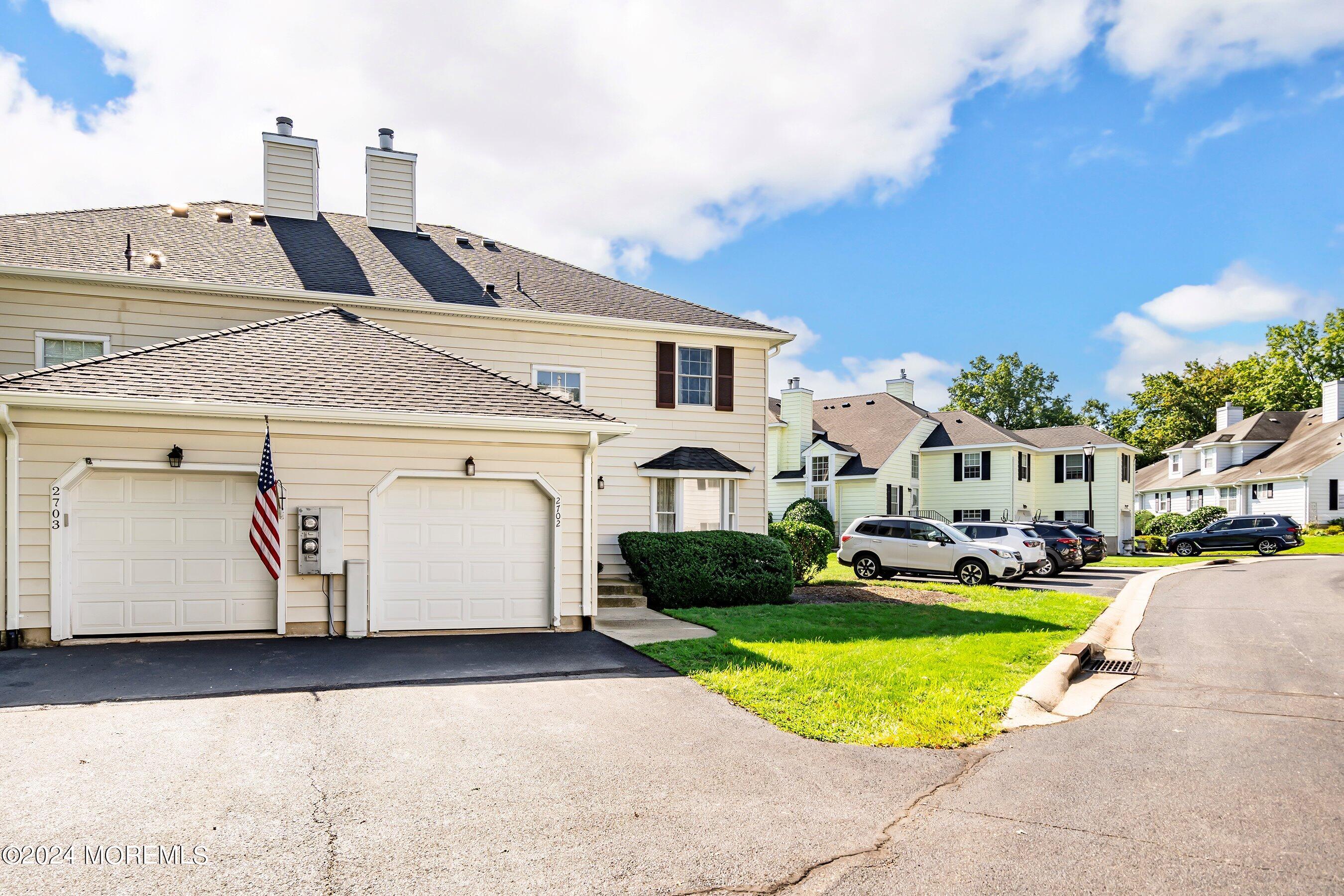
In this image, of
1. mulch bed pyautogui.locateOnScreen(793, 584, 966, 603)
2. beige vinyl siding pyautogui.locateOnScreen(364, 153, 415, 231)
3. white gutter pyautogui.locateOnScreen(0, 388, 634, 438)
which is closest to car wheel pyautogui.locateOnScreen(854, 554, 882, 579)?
mulch bed pyautogui.locateOnScreen(793, 584, 966, 603)

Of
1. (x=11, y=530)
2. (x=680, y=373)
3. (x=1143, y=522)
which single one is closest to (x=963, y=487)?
(x=1143, y=522)

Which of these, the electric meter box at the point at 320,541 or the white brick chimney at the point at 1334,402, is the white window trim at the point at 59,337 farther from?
the white brick chimney at the point at 1334,402

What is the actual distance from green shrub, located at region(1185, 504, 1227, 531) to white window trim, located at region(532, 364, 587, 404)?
35.3 metres

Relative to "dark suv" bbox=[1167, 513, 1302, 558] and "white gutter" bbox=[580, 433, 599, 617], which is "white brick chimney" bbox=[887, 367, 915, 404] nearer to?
"dark suv" bbox=[1167, 513, 1302, 558]

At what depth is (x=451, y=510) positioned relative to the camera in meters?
11.8

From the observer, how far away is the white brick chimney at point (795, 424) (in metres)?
36.1

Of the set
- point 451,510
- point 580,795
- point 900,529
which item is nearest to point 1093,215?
point 900,529

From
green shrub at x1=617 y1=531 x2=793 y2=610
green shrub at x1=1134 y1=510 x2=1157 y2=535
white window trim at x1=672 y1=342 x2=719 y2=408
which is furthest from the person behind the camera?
green shrub at x1=1134 y1=510 x2=1157 y2=535

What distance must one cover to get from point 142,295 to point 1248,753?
17.6 metres

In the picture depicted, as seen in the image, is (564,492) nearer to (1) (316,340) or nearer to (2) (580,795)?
(1) (316,340)

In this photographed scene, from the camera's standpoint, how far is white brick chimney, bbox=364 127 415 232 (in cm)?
2044

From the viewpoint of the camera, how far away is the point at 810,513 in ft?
100

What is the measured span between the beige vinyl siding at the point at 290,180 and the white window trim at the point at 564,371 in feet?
23.0

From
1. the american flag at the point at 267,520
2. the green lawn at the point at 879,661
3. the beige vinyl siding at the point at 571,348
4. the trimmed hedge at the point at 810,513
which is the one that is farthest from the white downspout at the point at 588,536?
the trimmed hedge at the point at 810,513
